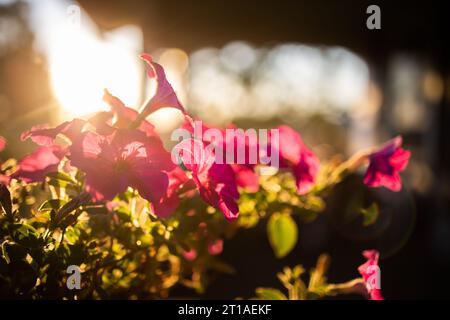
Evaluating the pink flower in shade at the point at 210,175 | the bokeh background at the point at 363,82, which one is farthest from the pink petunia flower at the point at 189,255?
the bokeh background at the point at 363,82

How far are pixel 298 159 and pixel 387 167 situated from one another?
0.14 meters

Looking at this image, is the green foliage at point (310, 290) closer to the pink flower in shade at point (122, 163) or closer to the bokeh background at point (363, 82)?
the pink flower in shade at point (122, 163)

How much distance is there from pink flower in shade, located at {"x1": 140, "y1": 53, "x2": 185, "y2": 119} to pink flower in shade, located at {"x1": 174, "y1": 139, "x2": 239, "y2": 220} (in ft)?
0.17

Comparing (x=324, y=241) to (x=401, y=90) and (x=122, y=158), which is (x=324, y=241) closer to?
(x=401, y=90)

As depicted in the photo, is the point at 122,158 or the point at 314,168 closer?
the point at 122,158

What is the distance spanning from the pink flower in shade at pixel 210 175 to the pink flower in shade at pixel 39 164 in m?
0.16

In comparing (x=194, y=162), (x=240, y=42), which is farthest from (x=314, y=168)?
(x=240, y=42)

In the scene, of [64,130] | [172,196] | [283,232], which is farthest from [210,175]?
[283,232]

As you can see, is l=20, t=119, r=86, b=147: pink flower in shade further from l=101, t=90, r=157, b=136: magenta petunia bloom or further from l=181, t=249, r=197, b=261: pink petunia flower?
l=181, t=249, r=197, b=261: pink petunia flower

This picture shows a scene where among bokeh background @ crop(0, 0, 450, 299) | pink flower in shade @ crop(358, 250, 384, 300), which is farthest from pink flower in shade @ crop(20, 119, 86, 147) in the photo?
bokeh background @ crop(0, 0, 450, 299)

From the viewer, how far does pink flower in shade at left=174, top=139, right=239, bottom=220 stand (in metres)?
0.62

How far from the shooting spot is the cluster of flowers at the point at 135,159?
0.60 m
